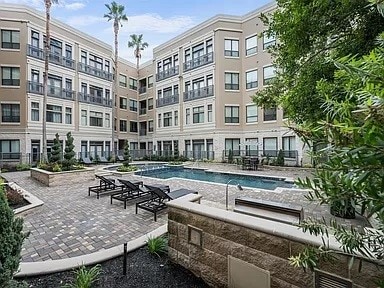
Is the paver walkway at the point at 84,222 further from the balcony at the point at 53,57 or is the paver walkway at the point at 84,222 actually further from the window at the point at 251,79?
the balcony at the point at 53,57

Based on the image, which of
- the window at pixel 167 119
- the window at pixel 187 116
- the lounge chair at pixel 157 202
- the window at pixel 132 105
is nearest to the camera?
the lounge chair at pixel 157 202

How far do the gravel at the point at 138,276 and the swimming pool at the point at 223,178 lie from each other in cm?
957

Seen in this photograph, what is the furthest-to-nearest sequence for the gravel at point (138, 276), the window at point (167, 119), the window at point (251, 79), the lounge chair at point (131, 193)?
the window at point (167, 119) → the window at point (251, 79) → the lounge chair at point (131, 193) → the gravel at point (138, 276)

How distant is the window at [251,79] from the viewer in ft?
83.4

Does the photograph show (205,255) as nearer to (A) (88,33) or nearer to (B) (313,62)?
(B) (313,62)

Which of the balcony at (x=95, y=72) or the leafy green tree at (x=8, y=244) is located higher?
the balcony at (x=95, y=72)

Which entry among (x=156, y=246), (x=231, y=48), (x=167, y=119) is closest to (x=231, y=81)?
(x=231, y=48)

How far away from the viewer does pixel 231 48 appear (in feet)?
86.6

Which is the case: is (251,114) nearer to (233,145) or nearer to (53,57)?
(233,145)

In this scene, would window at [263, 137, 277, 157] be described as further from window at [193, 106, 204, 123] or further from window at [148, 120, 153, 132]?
window at [148, 120, 153, 132]

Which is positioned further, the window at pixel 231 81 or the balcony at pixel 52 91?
the window at pixel 231 81

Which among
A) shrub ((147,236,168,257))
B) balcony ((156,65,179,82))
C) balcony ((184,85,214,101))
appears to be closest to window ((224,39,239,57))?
balcony ((184,85,214,101))

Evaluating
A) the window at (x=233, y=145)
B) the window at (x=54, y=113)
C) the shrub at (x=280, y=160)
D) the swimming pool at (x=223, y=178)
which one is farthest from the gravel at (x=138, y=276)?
the window at (x=54, y=113)

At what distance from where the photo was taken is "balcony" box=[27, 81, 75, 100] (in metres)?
23.5
